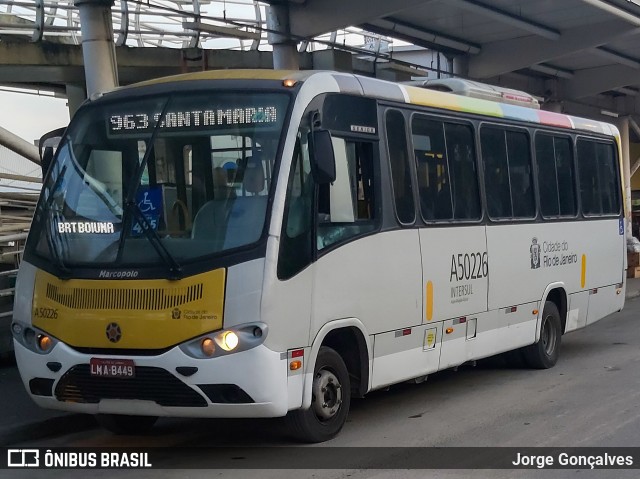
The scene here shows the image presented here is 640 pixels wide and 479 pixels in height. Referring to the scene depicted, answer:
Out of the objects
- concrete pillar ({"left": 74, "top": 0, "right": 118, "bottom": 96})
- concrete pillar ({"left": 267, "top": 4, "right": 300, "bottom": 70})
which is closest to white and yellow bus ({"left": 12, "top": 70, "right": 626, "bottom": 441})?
concrete pillar ({"left": 74, "top": 0, "right": 118, "bottom": 96})

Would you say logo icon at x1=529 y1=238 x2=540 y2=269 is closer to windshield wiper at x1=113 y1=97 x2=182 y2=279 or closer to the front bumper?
the front bumper

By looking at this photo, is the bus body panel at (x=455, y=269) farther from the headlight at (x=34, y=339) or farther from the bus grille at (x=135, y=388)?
the headlight at (x=34, y=339)

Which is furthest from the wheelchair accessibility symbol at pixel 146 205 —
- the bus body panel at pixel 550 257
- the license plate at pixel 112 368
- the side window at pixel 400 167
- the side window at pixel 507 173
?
the side window at pixel 507 173

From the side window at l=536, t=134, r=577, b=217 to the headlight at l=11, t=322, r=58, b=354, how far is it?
6.69 meters

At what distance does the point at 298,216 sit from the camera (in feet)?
26.6

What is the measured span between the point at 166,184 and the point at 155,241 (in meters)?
0.53

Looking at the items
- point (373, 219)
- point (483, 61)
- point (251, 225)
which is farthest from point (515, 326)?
point (483, 61)

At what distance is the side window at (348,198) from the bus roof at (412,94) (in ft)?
1.77

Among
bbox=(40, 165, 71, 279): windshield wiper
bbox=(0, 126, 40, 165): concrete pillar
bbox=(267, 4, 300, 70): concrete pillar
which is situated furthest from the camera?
bbox=(267, 4, 300, 70): concrete pillar

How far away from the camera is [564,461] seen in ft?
25.9

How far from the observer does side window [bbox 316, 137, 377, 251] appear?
8.45 m

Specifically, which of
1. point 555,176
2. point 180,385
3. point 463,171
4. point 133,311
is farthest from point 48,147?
point 555,176

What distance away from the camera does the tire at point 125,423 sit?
9086 mm

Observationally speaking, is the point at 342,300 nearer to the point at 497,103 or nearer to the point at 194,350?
the point at 194,350
